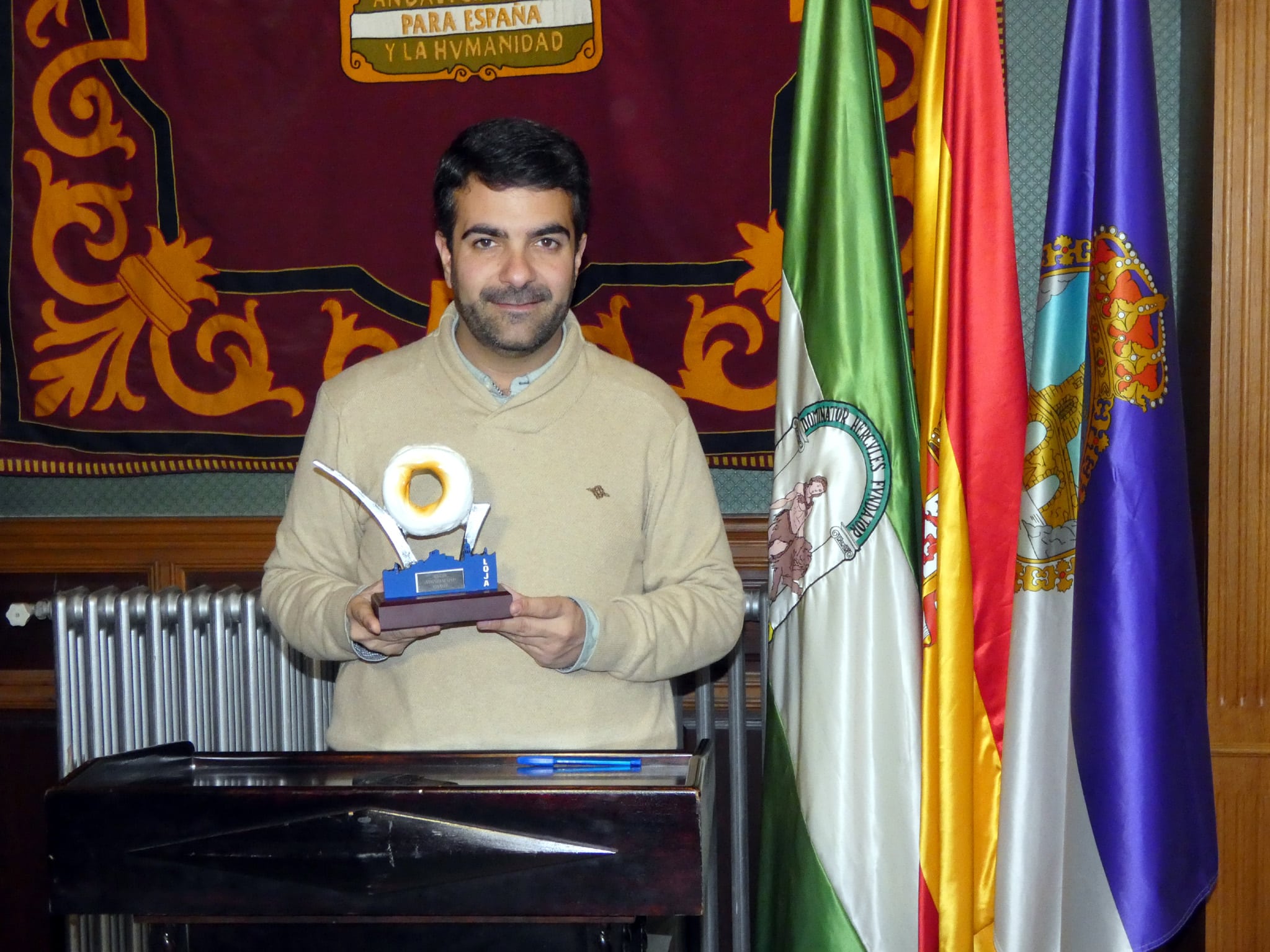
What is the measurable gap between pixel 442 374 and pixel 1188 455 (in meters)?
1.24

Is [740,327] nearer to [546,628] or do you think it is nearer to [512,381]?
[512,381]

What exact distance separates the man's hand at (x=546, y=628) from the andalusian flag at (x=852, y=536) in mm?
513

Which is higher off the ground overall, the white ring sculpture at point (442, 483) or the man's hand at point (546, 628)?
the white ring sculpture at point (442, 483)

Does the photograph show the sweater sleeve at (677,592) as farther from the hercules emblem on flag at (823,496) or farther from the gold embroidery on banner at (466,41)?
the gold embroidery on banner at (466,41)

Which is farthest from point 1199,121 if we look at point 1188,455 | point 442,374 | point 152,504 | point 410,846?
point 152,504

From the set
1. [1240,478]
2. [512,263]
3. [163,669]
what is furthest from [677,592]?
[163,669]

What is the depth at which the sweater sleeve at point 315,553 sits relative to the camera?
155cm

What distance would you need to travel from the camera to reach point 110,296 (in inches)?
92.7

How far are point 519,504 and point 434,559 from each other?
0.25 metres

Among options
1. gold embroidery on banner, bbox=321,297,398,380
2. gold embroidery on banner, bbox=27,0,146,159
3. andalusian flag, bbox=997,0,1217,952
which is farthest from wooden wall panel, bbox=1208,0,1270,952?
gold embroidery on banner, bbox=27,0,146,159

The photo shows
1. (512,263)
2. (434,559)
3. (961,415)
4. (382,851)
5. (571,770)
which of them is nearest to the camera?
(382,851)

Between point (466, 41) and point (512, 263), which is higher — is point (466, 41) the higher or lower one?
the higher one

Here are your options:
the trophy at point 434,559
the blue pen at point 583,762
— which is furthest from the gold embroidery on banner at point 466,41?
the blue pen at point 583,762

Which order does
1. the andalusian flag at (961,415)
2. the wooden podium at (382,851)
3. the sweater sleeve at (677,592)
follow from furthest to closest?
the andalusian flag at (961,415) < the sweater sleeve at (677,592) < the wooden podium at (382,851)
